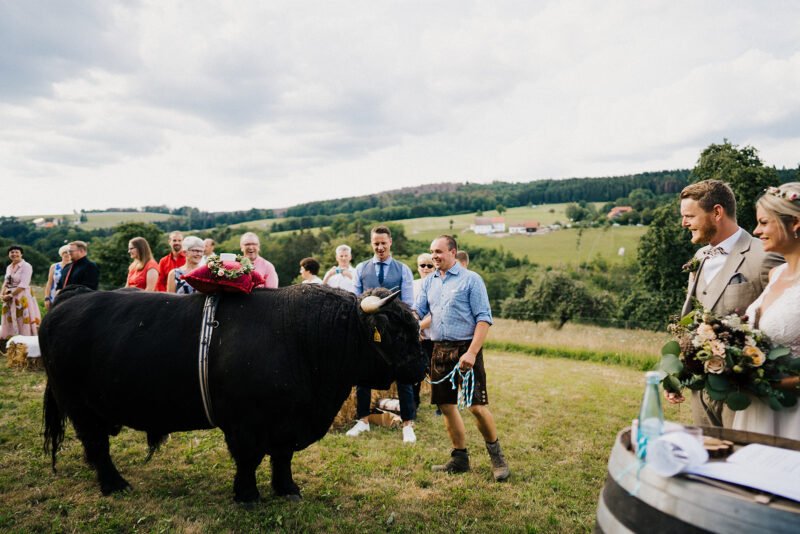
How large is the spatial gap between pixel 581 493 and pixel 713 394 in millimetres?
2547

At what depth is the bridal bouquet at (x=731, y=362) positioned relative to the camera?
99.6 inches

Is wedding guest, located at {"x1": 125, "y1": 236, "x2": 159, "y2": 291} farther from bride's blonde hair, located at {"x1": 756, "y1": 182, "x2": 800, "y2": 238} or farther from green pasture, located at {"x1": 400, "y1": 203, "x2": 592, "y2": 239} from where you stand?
green pasture, located at {"x1": 400, "y1": 203, "x2": 592, "y2": 239}

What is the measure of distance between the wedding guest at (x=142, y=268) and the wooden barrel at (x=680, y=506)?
7170mm

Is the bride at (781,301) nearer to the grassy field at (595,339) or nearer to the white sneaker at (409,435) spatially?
the white sneaker at (409,435)

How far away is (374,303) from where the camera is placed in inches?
162

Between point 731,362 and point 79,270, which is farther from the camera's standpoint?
point 79,270

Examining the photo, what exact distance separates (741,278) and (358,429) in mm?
4833

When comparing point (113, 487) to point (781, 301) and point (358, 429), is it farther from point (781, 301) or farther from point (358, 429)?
point (781, 301)

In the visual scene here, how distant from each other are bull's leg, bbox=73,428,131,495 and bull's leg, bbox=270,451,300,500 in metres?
1.49

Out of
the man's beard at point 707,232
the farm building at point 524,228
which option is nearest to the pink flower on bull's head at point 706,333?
the man's beard at point 707,232

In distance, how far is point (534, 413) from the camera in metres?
7.66

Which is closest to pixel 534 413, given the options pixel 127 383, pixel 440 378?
pixel 440 378

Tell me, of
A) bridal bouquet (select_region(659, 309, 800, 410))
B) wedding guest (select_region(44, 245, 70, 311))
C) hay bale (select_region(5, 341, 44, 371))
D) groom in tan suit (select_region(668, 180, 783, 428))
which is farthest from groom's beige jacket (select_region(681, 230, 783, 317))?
hay bale (select_region(5, 341, 44, 371))

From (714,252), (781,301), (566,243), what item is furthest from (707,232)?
(566,243)
